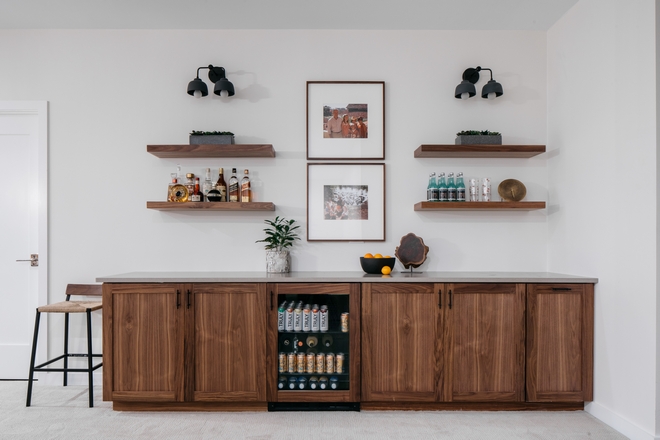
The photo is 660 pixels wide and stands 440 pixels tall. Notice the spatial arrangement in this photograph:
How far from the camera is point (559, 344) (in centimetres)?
264

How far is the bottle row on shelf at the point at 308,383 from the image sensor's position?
267 cm

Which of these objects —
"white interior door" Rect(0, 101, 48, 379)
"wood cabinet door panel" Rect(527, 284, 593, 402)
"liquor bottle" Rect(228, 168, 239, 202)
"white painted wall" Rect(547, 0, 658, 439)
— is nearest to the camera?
"white painted wall" Rect(547, 0, 658, 439)

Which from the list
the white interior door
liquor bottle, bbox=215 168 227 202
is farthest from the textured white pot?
the white interior door

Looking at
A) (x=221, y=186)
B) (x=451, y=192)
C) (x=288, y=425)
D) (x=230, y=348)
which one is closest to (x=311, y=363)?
(x=288, y=425)

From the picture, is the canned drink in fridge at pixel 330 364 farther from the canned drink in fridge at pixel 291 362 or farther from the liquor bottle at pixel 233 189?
the liquor bottle at pixel 233 189

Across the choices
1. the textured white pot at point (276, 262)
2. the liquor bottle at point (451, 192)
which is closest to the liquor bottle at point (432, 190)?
the liquor bottle at point (451, 192)

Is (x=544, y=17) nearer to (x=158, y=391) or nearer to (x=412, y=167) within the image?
(x=412, y=167)

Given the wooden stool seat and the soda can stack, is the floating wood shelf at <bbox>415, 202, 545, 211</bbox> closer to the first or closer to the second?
the soda can stack

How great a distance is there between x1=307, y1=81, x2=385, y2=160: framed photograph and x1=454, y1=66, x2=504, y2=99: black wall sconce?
1.96 ft

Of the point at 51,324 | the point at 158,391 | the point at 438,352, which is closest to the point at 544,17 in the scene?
the point at 438,352

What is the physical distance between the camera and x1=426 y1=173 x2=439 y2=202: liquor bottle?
3.06 metres

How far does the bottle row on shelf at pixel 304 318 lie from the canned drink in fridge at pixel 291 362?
0.17 meters

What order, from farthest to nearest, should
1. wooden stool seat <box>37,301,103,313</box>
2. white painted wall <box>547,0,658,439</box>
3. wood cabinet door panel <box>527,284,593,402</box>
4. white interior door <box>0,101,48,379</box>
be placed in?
white interior door <box>0,101,48,379</box> → wooden stool seat <box>37,301,103,313</box> → wood cabinet door panel <box>527,284,593,402</box> → white painted wall <box>547,0,658,439</box>

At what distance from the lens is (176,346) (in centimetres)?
264
